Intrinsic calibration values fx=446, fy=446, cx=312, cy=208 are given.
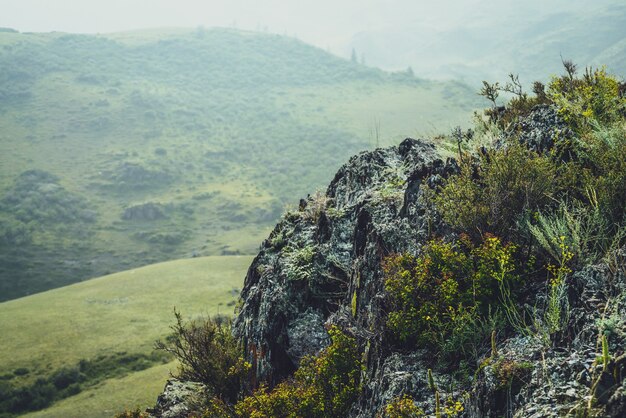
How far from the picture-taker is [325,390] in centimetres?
834

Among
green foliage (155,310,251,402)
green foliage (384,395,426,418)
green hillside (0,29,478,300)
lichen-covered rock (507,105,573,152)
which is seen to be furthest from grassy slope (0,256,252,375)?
green hillside (0,29,478,300)

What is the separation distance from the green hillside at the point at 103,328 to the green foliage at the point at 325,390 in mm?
19824

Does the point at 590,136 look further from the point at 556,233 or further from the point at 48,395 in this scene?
the point at 48,395

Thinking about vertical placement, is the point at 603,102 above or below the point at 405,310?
above

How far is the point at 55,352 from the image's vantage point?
34.5 m

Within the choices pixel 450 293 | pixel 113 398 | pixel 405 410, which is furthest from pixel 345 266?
pixel 113 398

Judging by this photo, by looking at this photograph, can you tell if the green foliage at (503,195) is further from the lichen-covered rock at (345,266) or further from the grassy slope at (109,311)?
the grassy slope at (109,311)

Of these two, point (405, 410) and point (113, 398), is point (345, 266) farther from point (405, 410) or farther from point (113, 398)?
point (113, 398)

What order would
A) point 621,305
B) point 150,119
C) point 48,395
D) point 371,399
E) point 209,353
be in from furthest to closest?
point 150,119, point 48,395, point 209,353, point 371,399, point 621,305

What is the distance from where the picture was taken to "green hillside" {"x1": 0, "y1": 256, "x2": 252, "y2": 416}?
99.1 ft

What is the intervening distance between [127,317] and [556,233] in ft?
141

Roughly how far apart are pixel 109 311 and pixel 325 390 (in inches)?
1637

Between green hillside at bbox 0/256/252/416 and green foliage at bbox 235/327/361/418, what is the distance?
780 inches

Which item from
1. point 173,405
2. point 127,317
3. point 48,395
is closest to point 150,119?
point 127,317
